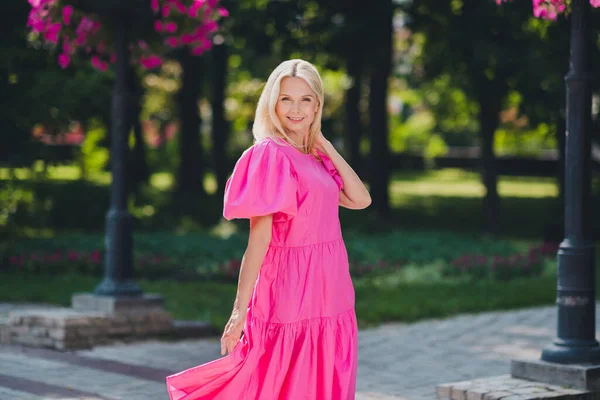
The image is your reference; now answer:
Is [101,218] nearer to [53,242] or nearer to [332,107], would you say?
[53,242]

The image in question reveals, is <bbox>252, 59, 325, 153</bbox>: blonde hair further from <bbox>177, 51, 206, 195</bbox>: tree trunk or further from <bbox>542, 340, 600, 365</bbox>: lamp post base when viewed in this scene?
<bbox>177, 51, 206, 195</bbox>: tree trunk

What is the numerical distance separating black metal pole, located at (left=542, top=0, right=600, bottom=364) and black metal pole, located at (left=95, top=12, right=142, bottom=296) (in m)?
3.95

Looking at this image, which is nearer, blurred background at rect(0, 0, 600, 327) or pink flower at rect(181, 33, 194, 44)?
→ pink flower at rect(181, 33, 194, 44)

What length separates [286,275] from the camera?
4.89 meters

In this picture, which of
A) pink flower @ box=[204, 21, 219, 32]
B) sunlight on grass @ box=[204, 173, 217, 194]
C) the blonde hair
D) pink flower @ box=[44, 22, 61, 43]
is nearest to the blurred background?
pink flower @ box=[204, 21, 219, 32]

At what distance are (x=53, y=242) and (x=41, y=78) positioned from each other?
2.59 m

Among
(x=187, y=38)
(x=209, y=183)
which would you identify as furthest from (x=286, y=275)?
(x=209, y=183)

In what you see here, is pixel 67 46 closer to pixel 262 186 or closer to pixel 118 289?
pixel 118 289

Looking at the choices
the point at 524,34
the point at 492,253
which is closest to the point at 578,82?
the point at 492,253

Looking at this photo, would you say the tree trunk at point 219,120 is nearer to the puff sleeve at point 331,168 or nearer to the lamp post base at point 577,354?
the lamp post base at point 577,354

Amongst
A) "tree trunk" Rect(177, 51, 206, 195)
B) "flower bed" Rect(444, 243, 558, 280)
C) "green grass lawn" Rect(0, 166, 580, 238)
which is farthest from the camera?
"tree trunk" Rect(177, 51, 206, 195)

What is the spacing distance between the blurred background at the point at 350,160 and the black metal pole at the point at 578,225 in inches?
73.3

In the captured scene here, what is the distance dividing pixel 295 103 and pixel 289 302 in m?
0.88

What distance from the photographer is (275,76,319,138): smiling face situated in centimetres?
484
